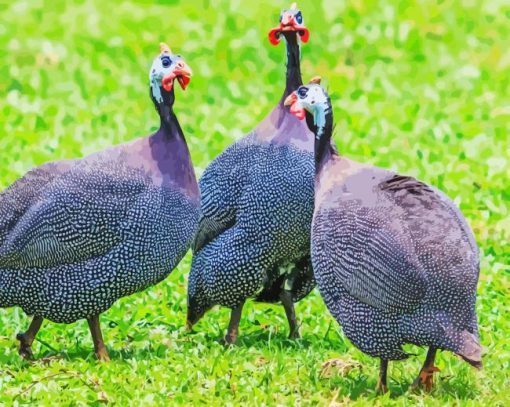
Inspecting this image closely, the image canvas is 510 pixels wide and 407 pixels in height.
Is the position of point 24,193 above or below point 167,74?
below

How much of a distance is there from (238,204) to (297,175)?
297mm

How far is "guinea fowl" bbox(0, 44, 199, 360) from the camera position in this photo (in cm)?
561

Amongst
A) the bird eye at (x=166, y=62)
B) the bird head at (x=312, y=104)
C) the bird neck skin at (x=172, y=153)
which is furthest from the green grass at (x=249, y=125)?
the bird eye at (x=166, y=62)

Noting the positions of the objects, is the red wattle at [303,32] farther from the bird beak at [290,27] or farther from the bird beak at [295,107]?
the bird beak at [295,107]

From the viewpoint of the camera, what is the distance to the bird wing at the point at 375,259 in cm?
500

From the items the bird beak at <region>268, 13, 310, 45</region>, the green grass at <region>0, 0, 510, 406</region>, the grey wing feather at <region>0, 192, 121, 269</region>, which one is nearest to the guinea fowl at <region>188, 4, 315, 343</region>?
the bird beak at <region>268, 13, 310, 45</region>

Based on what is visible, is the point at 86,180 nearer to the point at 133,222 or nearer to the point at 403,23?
the point at 133,222

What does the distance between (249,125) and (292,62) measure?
2.97 meters

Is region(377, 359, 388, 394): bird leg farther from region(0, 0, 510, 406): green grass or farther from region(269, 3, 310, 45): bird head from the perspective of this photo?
region(269, 3, 310, 45): bird head

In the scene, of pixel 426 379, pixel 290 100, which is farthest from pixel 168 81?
pixel 426 379

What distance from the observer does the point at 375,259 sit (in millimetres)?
5074

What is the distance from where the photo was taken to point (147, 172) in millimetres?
5750

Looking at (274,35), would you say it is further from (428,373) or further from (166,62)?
(428,373)

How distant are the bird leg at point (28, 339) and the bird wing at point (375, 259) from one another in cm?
137
